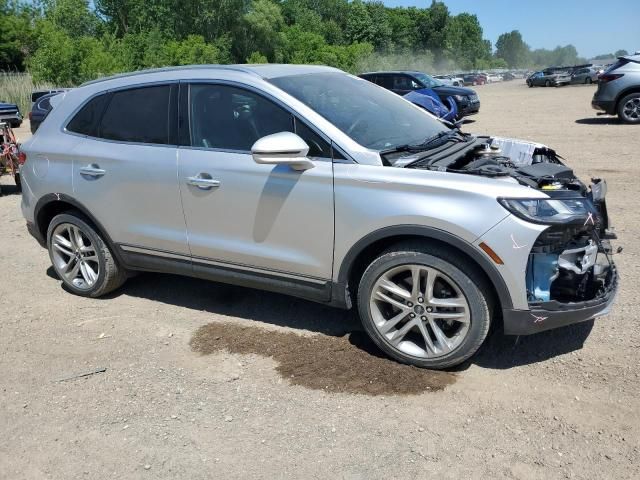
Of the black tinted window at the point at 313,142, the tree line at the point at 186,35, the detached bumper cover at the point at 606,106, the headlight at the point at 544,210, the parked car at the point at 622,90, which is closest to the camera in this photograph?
the headlight at the point at 544,210

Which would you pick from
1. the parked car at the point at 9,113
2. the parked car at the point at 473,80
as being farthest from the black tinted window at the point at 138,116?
the parked car at the point at 473,80

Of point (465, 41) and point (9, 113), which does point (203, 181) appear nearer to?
point (9, 113)

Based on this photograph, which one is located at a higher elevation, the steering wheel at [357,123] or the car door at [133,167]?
the steering wheel at [357,123]

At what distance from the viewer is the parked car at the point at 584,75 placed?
44312 mm

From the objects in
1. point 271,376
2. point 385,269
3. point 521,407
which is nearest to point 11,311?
point 271,376

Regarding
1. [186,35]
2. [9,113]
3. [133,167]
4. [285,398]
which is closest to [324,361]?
[285,398]

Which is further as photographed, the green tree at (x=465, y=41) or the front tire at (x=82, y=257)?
the green tree at (x=465, y=41)

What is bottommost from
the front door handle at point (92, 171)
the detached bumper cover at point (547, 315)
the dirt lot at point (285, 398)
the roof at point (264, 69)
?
the dirt lot at point (285, 398)

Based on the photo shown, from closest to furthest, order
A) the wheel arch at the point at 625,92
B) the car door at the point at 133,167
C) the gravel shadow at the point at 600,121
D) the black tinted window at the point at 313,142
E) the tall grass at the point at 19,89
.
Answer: the black tinted window at the point at 313,142 → the car door at the point at 133,167 → the wheel arch at the point at 625,92 → the gravel shadow at the point at 600,121 → the tall grass at the point at 19,89

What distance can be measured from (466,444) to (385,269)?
1.08 metres

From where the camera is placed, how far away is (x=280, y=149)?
11.8 ft

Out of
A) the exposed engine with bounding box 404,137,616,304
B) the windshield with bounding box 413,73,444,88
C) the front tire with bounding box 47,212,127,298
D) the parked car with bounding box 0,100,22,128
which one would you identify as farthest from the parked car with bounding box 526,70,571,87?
the front tire with bounding box 47,212,127,298

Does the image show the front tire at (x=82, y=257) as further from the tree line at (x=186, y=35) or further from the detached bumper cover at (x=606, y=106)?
the tree line at (x=186, y=35)

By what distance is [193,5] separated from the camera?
61906 millimetres
